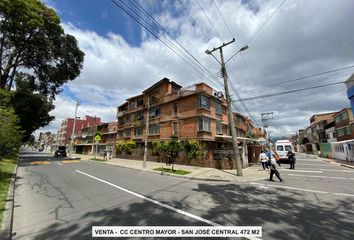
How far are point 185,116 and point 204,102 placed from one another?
3.17 metres

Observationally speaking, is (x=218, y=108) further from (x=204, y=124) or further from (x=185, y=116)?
(x=185, y=116)

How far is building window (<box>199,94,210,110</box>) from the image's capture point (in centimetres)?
2445

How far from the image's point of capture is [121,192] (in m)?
8.42

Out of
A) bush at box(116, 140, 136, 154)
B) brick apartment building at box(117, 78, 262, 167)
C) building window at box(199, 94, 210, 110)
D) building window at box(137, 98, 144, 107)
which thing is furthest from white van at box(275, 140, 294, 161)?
building window at box(137, 98, 144, 107)

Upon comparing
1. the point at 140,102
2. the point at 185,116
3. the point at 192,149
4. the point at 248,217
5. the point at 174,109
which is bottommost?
the point at 248,217

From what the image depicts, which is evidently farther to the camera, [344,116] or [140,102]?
[140,102]

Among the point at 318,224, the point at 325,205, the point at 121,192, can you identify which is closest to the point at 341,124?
the point at 325,205

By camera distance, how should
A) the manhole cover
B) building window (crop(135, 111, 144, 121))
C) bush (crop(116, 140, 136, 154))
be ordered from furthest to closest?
building window (crop(135, 111, 144, 121)) → bush (crop(116, 140, 136, 154)) → the manhole cover

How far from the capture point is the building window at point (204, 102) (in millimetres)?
24453

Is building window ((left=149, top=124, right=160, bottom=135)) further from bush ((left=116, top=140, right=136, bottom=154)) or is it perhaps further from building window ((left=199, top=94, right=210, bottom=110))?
building window ((left=199, top=94, right=210, bottom=110))

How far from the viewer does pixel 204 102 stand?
82.2 ft

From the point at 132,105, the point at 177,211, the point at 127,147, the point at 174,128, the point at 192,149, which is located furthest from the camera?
the point at 132,105

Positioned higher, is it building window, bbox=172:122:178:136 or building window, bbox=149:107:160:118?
building window, bbox=149:107:160:118

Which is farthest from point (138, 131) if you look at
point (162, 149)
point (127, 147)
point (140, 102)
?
point (162, 149)
